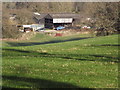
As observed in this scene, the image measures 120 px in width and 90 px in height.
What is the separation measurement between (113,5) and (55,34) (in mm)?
35164

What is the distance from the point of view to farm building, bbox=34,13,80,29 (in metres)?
78.1

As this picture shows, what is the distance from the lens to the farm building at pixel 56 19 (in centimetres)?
7806

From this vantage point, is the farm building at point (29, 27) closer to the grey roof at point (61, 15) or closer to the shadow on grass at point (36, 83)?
the grey roof at point (61, 15)

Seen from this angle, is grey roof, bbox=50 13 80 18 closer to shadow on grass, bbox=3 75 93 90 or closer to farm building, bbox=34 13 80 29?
farm building, bbox=34 13 80 29

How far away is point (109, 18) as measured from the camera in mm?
41906

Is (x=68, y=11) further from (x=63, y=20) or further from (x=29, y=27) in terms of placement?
(x=29, y=27)

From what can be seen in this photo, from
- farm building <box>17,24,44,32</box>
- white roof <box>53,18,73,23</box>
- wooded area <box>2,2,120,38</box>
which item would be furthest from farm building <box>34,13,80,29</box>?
farm building <box>17,24,44,32</box>

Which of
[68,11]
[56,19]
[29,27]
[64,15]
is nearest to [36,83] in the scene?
[29,27]

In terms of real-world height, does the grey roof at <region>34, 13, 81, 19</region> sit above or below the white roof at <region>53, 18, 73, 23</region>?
above

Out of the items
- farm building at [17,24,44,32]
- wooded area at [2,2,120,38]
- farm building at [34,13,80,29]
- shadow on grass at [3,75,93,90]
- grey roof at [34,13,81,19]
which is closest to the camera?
shadow on grass at [3,75,93,90]

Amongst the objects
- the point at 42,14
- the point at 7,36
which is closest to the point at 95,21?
the point at 7,36

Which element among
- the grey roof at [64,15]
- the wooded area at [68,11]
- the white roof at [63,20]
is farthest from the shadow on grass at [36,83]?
the white roof at [63,20]

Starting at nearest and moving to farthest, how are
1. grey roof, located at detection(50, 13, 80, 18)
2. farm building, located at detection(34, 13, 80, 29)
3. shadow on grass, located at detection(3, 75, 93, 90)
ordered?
shadow on grass, located at detection(3, 75, 93, 90), farm building, located at detection(34, 13, 80, 29), grey roof, located at detection(50, 13, 80, 18)

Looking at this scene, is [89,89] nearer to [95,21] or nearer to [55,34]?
[95,21]
